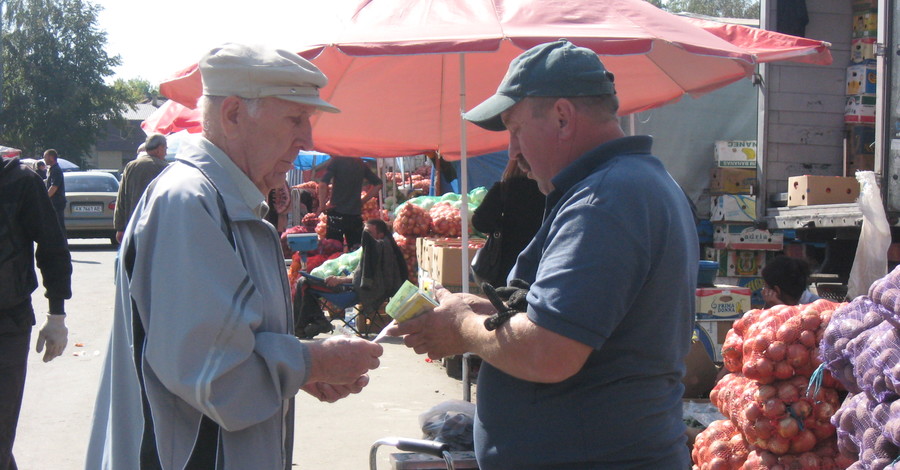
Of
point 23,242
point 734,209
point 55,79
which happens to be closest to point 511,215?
point 23,242

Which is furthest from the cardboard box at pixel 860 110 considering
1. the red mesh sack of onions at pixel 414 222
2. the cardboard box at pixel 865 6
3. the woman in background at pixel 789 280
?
the red mesh sack of onions at pixel 414 222

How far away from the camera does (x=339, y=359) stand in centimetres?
206

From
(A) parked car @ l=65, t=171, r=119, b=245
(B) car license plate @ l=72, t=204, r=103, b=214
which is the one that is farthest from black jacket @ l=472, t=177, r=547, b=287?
(B) car license plate @ l=72, t=204, r=103, b=214

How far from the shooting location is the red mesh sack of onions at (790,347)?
3795 millimetres

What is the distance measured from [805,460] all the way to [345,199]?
8672 mm

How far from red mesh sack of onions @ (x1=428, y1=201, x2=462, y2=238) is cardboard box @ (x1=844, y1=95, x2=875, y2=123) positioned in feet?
12.9

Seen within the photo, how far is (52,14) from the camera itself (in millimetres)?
58094

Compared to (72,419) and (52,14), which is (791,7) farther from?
(52,14)

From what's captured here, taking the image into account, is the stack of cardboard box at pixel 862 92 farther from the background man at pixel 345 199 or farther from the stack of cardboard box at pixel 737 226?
the background man at pixel 345 199

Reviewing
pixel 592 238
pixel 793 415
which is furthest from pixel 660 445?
pixel 793 415

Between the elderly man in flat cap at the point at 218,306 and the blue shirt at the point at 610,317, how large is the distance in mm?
451

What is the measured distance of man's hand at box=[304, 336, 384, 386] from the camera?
202cm

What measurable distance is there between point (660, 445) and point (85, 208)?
1924 cm

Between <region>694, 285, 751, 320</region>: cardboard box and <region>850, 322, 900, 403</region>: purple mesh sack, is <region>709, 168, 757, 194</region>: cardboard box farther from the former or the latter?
<region>850, 322, 900, 403</region>: purple mesh sack
